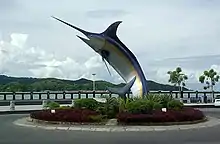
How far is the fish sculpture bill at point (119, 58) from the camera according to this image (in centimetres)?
2856

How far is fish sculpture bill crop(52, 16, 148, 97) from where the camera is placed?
28.6 m

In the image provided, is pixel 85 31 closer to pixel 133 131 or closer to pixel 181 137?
pixel 133 131

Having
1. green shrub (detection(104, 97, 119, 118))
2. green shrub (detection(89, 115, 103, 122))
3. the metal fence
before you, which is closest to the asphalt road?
green shrub (detection(89, 115, 103, 122))

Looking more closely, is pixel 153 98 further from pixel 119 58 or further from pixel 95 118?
pixel 95 118

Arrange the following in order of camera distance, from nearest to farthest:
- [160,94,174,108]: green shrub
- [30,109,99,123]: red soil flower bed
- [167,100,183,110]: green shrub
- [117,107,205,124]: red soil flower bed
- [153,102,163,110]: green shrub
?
[117,107,205,124]: red soil flower bed < [30,109,99,123]: red soil flower bed < [153,102,163,110]: green shrub < [167,100,183,110]: green shrub < [160,94,174,108]: green shrub

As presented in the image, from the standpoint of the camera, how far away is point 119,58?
97.6 feet

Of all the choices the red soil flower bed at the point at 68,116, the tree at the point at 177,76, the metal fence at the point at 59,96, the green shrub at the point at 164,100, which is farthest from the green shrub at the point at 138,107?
the tree at the point at 177,76

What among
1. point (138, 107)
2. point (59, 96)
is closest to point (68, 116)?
point (138, 107)

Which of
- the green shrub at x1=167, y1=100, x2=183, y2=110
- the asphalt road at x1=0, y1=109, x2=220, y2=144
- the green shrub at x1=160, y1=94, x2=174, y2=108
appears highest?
the green shrub at x1=160, y1=94, x2=174, y2=108

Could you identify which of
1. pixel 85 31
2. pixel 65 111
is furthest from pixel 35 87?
pixel 65 111

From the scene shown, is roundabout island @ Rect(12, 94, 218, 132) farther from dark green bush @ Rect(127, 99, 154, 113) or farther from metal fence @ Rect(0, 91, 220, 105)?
metal fence @ Rect(0, 91, 220, 105)

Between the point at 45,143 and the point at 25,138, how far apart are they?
6.46ft

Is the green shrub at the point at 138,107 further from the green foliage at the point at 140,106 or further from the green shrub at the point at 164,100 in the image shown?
the green shrub at the point at 164,100

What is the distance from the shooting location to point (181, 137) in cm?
1656
